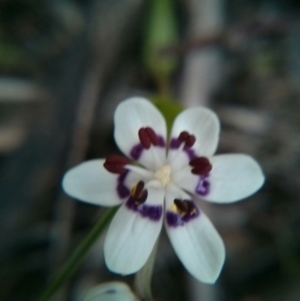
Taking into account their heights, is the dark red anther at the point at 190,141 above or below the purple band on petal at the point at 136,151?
above

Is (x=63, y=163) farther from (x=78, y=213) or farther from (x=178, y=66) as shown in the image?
(x=178, y=66)

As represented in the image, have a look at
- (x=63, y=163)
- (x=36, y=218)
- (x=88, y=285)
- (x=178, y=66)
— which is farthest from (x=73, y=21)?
(x=88, y=285)

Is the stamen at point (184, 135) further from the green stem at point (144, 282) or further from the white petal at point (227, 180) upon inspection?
the green stem at point (144, 282)

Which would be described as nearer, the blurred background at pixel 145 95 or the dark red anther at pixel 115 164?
the dark red anther at pixel 115 164

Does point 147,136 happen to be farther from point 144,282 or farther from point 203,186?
point 144,282

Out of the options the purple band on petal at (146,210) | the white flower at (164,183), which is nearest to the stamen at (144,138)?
the white flower at (164,183)

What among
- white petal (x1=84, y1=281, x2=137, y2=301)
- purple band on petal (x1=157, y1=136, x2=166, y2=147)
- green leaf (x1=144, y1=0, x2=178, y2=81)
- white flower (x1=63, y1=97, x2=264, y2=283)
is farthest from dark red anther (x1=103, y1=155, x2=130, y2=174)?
green leaf (x1=144, y1=0, x2=178, y2=81)

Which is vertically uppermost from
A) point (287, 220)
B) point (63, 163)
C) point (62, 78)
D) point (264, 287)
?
point (62, 78)
